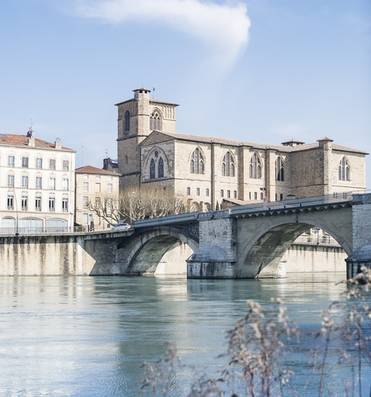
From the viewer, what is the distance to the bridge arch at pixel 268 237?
58188 millimetres

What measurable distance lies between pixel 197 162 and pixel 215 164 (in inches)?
92.0

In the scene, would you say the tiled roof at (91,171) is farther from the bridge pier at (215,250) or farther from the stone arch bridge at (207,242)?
the bridge pier at (215,250)

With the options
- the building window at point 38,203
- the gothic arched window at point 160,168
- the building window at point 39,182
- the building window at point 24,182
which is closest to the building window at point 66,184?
the building window at point 39,182

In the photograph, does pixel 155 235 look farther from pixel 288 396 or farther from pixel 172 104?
pixel 288 396

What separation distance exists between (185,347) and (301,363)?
4314 millimetres

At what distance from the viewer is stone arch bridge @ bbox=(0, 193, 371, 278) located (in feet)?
182

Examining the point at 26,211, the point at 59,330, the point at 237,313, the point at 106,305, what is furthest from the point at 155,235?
the point at 59,330

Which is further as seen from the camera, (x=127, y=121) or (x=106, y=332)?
(x=127, y=121)

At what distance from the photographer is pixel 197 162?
100 meters

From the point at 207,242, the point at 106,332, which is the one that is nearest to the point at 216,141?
the point at 207,242

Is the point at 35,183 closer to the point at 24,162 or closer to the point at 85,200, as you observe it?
the point at 24,162

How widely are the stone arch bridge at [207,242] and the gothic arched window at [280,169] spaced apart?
30.6 meters

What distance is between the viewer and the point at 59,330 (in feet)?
82.3

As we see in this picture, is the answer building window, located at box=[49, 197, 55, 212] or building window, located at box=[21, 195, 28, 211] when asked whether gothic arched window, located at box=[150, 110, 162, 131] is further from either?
building window, located at box=[21, 195, 28, 211]
